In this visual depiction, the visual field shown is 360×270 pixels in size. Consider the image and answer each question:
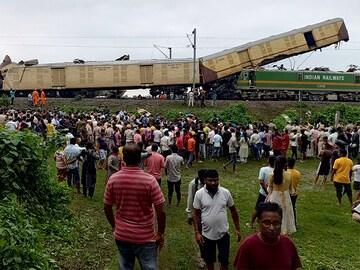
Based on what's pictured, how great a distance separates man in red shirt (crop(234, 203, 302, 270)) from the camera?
3.03m

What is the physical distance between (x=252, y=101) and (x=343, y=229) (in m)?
Answer: 22.3

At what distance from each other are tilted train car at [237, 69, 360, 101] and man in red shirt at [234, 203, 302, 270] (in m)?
27.5

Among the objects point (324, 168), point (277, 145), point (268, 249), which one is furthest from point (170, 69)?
point (268, 249)

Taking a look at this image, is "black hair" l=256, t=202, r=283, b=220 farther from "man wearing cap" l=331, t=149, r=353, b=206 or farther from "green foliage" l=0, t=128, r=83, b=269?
"man wearing cap" l=331, t=149, r=353, b=206

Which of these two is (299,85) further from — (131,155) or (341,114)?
(131,155)

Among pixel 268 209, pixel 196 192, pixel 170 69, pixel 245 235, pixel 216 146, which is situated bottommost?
pixel 245 235

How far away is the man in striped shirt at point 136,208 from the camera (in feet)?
12.3

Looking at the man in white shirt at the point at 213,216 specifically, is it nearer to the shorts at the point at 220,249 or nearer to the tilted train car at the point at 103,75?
the shorts at the point at 220,249

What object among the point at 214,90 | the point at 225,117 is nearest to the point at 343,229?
the point at 225,117

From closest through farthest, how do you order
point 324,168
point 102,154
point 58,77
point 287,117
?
point 324,168
point 102,154
point 287,117
point 58,77

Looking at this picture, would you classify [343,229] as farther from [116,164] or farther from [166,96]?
[166,96]

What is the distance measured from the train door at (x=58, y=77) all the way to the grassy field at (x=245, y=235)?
21.8 m

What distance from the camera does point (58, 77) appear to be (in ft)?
103

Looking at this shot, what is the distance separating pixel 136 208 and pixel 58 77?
2949 cm
